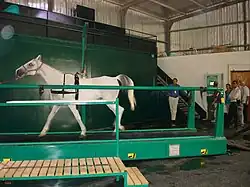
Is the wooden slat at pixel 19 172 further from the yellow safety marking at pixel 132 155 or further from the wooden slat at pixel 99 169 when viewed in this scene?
the yellow safety marking at pixel 132 155

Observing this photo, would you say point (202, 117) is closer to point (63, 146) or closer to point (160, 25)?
point (160, 25)

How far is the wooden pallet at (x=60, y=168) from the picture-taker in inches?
110

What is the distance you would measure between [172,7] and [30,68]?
10254mm

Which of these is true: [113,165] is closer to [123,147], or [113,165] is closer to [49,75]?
[123,147]

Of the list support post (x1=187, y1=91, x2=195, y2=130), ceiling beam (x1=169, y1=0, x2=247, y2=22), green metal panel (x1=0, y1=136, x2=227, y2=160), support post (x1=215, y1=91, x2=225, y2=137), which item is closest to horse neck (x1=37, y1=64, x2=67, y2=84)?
green metal panel (x1=0, y1=136, x2=227, y2=160)

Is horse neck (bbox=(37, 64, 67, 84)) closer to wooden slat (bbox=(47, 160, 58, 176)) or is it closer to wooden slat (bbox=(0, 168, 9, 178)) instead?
wooden slat (bbox=(47, 160, 58, 176))

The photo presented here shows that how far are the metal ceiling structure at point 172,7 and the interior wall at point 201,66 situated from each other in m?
2.90

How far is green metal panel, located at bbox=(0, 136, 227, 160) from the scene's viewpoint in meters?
4.37

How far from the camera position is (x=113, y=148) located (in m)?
4.68

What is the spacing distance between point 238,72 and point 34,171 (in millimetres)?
10753

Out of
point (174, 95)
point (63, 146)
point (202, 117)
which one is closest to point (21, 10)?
point (174, 95)

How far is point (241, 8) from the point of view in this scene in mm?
14352

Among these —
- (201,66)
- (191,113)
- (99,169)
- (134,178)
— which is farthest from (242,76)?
(99,169)

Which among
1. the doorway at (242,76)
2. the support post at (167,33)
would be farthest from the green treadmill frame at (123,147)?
the support post at (167,33)
